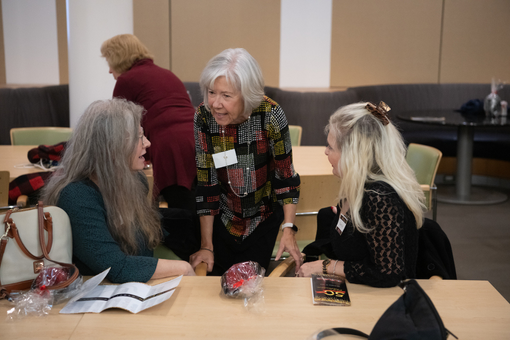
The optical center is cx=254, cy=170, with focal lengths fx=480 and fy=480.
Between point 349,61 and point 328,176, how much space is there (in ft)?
13.5

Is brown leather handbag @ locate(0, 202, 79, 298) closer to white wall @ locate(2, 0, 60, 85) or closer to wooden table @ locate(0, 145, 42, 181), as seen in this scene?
wooden table @ locate(0, 145, 42, 181)

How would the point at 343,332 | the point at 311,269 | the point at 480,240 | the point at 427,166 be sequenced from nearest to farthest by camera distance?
the point at 343,332 → the point at 311,269 → the point at 427,166 → the point at 480,240

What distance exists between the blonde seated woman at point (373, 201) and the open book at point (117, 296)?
1.97 ft

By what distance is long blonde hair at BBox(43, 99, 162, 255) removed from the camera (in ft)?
5.49

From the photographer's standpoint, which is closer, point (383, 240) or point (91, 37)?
point (383, 240)

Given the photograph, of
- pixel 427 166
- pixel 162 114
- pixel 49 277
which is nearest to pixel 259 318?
pixel 49 277

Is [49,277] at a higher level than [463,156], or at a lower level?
higher

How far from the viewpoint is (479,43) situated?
22.0 feet

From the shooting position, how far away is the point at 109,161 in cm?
168

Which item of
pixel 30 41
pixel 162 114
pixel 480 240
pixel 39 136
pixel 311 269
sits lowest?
pixel 480 240

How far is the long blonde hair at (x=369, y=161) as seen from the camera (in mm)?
1606

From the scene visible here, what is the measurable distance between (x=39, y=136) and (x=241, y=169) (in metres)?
2.62

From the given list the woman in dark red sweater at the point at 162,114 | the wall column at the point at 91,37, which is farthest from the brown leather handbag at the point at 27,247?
the wall column at the point at 91,37

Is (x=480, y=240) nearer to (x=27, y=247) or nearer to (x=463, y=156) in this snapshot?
(x=463, y=156)
